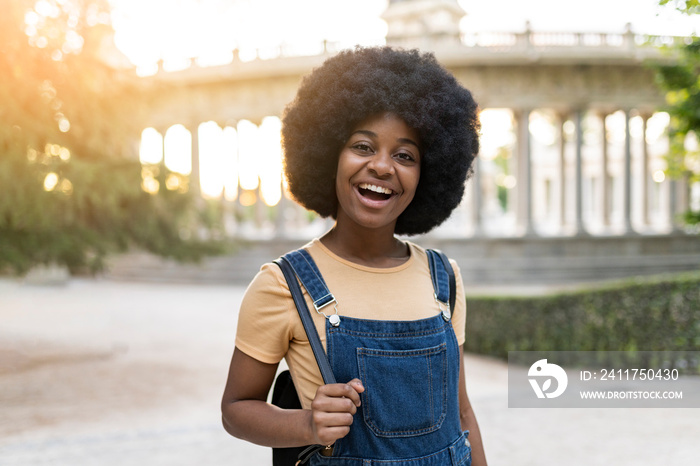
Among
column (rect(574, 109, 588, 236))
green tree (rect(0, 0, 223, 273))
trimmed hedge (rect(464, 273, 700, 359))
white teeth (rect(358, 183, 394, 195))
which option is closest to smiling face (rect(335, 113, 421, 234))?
white teeth (rect(358, 183, 394, 195))

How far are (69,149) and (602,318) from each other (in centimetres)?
841

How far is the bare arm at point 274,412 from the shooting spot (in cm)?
179

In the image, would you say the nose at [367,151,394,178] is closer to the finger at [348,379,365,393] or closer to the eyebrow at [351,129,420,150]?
the eyebrow at [351,129,420,150]

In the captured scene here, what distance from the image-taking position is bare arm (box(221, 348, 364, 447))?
5.87 feet

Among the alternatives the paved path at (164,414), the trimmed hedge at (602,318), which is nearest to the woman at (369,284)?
the paved path at (164,414)

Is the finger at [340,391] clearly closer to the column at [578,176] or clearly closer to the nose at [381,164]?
the nose at [381,164]

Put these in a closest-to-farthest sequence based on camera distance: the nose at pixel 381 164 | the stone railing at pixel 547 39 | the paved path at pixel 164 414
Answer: the nose at pixel 381 164
the paved path at pixel 164 414
the stone railing at pixel 547 39

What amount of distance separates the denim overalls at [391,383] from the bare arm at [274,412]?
0.16 meters

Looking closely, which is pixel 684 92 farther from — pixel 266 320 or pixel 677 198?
pixel 677 198

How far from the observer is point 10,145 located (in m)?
8.12

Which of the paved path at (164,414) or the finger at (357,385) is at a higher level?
the finger at (357,385)

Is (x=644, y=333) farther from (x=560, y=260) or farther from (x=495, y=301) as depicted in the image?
(x=560, y=260)

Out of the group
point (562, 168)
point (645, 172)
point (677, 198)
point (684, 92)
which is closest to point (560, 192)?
point (562, 168)

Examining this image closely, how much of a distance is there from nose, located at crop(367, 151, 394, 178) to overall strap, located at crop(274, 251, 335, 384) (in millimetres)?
405
